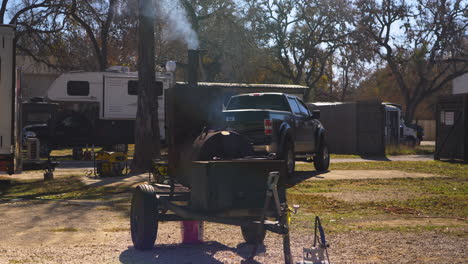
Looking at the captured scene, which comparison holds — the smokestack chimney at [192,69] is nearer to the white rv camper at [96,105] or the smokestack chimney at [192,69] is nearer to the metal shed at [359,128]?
the white rv camper at [96,105]

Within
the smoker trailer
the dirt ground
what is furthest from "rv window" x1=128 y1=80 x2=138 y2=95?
the smoker trailer

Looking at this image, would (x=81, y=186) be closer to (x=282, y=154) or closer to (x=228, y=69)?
(x=282, y=154)

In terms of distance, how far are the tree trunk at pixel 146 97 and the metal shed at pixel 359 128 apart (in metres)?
11.2

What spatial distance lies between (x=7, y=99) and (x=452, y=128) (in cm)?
1530

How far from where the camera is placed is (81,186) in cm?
1394

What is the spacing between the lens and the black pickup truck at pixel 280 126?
1403 cm

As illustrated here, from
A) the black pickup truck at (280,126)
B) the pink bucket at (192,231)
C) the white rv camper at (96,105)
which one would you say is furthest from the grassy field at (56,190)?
the white rv camper at (96,105)

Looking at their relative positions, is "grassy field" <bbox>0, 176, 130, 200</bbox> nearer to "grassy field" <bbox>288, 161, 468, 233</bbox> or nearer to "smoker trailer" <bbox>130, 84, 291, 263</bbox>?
"grassy field" <bbox>288, 161, 468, 233</bbox>

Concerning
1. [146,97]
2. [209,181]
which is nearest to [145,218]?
[209,181]

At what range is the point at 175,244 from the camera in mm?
7719

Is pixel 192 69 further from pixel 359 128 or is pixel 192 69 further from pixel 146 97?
pixel 359 128

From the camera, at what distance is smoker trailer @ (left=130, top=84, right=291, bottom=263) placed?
6.07 m

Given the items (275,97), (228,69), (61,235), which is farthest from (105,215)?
(228,69)

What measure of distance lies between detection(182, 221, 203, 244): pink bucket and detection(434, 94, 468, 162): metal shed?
1606 cm
